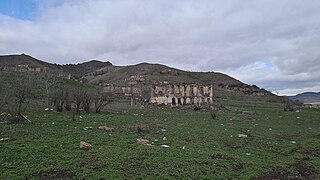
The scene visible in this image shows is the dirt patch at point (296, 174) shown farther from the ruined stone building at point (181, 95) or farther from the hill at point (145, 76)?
the hill at point (145, 76)

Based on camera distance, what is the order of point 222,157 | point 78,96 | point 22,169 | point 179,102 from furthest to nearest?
point 179,102, point 78,96, point 222,157, point 22,169

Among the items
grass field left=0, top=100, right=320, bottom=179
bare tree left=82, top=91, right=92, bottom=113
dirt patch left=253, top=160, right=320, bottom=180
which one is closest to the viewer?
grass field left=0, top=100, right=320, bottom=179

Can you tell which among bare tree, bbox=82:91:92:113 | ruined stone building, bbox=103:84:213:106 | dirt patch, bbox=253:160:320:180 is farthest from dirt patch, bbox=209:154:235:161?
ruined stone building, bbox=103:84:213:106

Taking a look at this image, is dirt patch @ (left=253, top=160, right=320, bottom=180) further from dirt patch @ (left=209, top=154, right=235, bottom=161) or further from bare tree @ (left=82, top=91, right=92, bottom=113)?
bare tree @ (left=82, top=91, right=92, bottom=113)

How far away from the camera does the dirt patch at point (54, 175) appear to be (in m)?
9.89

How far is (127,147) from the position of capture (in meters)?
14.7

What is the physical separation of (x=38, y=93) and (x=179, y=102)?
91.5ft

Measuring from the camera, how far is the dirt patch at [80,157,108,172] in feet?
36.0

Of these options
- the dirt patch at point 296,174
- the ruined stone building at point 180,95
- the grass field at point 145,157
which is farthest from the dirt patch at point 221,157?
the ruined stone building at point 180,95

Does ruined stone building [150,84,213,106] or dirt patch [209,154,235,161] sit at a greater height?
ruined stone building [150,84,213,106]

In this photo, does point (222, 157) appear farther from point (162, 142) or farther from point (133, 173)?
point (133, 173)

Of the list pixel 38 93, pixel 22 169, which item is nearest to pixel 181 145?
pixel 22 169

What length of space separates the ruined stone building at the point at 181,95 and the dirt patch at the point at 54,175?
52.8 metres

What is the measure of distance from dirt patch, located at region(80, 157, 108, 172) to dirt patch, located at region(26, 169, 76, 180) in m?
0.80
